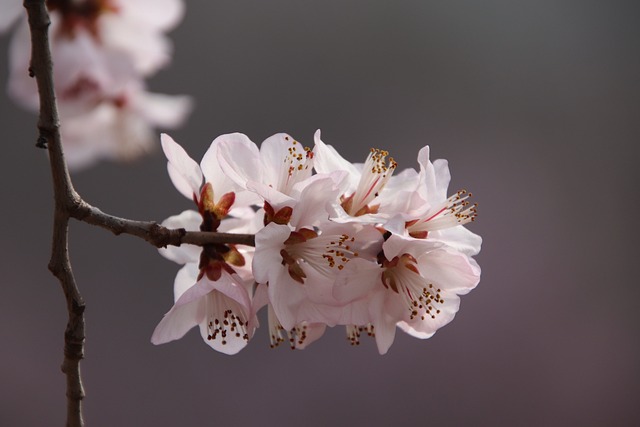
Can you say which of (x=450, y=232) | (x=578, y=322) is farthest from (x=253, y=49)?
(x=450, y=232)

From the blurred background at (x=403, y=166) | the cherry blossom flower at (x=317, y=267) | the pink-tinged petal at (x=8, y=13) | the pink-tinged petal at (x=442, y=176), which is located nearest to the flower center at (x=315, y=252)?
the cherry blossom flower at (x=317, y=267)

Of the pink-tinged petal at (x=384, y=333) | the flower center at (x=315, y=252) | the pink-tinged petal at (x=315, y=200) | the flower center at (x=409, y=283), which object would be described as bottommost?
the pink-tinged petal at (x=384, y=333)

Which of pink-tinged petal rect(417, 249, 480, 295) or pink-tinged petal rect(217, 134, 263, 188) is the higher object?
pink-tinged petal rect(217, 134, 263, 188)

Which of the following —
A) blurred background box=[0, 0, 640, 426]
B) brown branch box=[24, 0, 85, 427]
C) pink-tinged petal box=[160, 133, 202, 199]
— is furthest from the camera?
blurred background box=[0, 0, 640, 426]

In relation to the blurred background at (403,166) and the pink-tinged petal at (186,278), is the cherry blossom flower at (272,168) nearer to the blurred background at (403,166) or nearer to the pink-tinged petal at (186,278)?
the pink-tinged petal at (186,278)

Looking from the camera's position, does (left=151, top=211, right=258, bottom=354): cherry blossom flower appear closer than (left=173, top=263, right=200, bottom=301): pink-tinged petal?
Yes

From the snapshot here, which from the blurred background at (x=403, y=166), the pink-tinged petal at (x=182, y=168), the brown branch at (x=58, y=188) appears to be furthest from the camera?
the blurred background at (x=403, y=166)

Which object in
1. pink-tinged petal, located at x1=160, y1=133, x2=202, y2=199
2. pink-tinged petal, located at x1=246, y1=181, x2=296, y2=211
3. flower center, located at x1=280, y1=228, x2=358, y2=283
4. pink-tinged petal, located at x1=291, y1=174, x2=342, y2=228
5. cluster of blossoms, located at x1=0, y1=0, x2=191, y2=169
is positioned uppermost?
cluster of blossoms, located at x1=0, y1=0, x2=191, y2=169

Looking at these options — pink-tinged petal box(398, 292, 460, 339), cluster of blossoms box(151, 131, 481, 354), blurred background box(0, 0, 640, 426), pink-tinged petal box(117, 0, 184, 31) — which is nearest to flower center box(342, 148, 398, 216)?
cluster of blossoms box(151, 131, 481, 354)

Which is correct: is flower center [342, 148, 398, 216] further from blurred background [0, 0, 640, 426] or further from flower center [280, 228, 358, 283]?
blurred background [0, 0, 640, 426]
